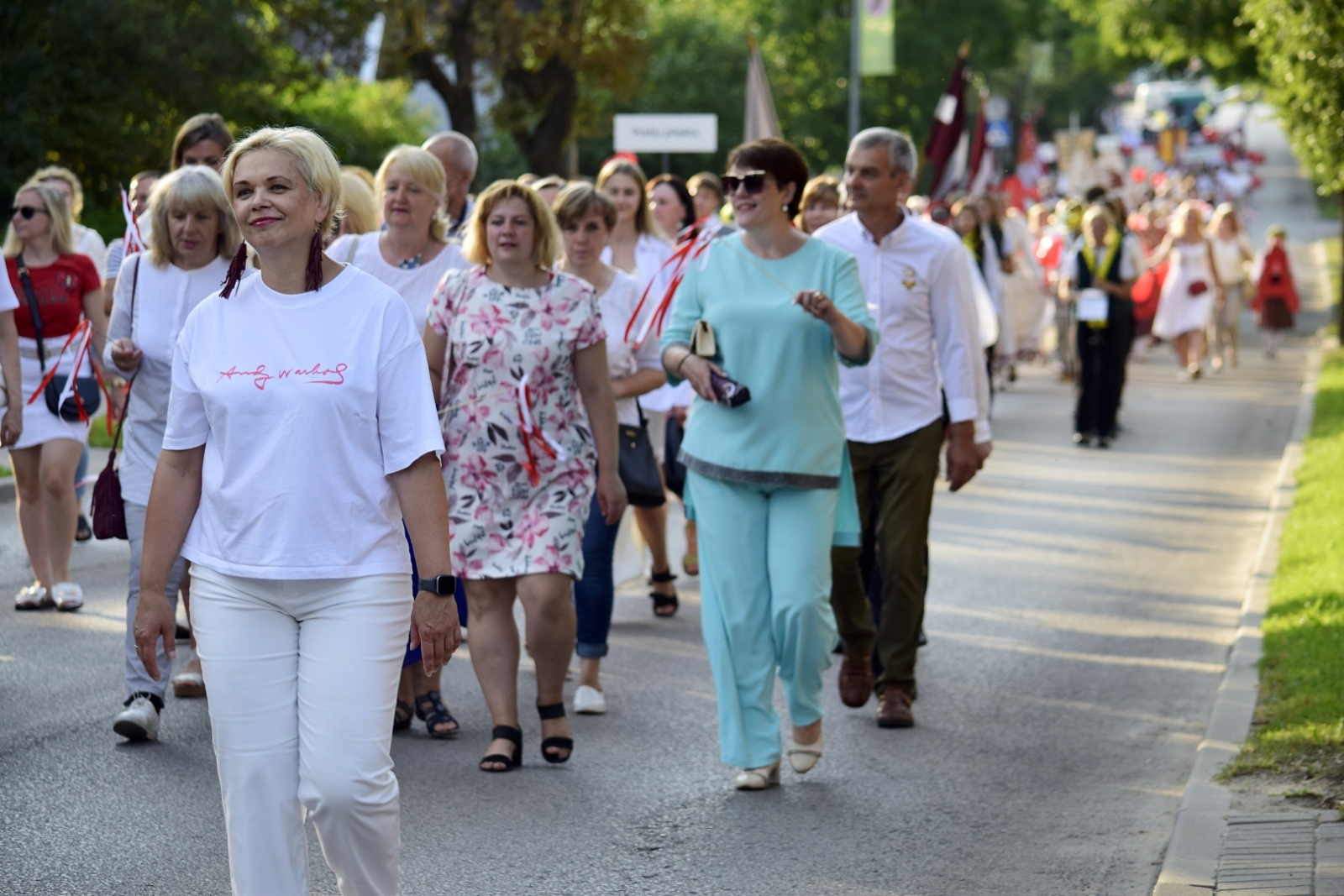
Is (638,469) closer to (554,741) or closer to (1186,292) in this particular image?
(554,741)

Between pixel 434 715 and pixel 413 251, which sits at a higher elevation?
pixel 413 251

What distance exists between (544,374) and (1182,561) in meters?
5.77

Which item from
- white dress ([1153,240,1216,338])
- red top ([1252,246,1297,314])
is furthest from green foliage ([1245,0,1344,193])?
red top ([1252,246,1297,314])

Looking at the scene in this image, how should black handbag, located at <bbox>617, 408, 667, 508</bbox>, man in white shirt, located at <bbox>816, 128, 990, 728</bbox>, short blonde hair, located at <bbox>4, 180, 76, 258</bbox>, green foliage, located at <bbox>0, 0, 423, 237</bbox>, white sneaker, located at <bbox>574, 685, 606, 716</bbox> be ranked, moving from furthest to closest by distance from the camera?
green foliage, located at <bbox>0, 0, 423, 237</bbox> → short blonde hair, located at <bbox>4, 180, 76, 258</bbox> → black handbag, located at <bbox>617, 408, 667, 508</bbox> → white sneaker, located at <bbox>574, 685, 606, 716</bbox> → man in white shirt, located at <bbox>816, 128, 990, 728</bbox>

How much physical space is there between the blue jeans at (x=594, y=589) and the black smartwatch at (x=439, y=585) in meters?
3.20

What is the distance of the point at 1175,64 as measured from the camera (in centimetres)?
3209

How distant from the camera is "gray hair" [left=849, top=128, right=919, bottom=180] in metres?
6.82

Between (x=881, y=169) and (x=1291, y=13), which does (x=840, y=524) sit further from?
(x=1291, y=13)

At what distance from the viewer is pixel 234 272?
4.07 m

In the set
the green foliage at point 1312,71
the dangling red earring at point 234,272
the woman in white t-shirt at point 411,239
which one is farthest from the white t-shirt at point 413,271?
the green foliage at point 1312,71

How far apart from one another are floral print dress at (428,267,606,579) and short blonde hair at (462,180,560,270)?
11cm

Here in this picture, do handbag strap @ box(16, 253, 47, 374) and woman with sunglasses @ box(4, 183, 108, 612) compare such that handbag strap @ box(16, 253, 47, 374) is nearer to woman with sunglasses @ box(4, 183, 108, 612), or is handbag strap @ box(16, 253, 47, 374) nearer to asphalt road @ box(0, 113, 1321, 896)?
woman with sunglasses @ box(4, 183, 108, 612)

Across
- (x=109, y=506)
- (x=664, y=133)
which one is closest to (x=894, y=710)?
(x=109, y=506)

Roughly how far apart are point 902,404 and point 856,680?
3.57 ft
